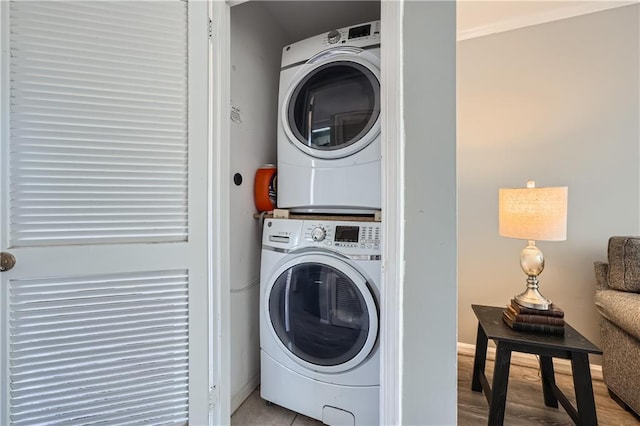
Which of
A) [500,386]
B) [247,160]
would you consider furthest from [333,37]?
[500,386]

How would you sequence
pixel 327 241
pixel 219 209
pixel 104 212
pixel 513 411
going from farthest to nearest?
1. pixel 513 411
2. pixel 327 241
3. pixel 219 209
4. pixel 104 212

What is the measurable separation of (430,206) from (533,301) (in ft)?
3.01

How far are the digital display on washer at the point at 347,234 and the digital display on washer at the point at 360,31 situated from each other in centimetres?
86

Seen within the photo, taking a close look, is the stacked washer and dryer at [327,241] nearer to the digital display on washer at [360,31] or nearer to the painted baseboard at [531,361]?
the digital display on washer at [360,31]

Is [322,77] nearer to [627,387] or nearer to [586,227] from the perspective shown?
[586,227]

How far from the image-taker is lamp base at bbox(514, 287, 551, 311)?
1297 millimetres

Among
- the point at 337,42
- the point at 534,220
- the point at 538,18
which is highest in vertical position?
the point at 538,18

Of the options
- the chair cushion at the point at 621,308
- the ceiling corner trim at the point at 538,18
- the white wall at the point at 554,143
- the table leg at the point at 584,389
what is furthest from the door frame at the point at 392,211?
the ceiling corner trim at the point at 538,18

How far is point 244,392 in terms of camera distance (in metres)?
1.46

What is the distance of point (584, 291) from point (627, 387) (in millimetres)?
578

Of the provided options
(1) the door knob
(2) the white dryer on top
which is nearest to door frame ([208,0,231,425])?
(2) the white dryer on top

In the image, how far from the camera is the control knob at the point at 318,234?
123 centimetres

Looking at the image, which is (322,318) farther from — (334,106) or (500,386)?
(334,106)

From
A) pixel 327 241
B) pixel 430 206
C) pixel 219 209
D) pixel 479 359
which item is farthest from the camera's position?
pixel 479 359
